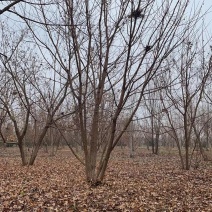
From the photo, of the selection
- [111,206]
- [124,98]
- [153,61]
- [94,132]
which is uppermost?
[153,61]

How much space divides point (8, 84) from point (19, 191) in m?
10.8

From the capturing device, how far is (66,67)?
8195mm

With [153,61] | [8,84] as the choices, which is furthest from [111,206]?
[8,84]

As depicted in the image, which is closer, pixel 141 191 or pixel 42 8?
pixel 141 191

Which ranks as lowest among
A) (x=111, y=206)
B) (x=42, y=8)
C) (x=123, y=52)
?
(x=111, y=206)

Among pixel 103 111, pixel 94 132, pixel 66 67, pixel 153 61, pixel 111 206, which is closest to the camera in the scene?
pixel 111 206

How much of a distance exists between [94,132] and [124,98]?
50.3 inches

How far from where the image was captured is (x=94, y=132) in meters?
7.52

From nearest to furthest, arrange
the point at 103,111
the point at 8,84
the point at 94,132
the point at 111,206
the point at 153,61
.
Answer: the point at 111,206, the point at 153,61, the point at 94,132, the point at 103,111, the point at 8,84

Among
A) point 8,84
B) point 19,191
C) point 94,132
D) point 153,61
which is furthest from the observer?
point 8,84

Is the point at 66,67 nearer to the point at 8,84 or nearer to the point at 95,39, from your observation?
the point at 95,39

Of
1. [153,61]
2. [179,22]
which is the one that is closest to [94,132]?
[153,61]

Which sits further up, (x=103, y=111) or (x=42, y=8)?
(x=42, y=8)

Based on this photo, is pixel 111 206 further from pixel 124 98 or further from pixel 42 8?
pixel 42 8
